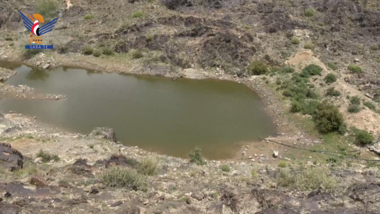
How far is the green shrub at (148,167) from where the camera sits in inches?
633

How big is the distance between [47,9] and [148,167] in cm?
3585

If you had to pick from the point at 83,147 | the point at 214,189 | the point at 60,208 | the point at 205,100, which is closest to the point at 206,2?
the point at 205,100

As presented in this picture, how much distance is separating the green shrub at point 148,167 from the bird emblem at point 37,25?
3168 cm

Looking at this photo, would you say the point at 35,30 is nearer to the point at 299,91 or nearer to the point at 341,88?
the point at 299,91

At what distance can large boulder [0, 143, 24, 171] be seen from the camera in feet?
46.2

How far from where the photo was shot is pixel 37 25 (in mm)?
42469

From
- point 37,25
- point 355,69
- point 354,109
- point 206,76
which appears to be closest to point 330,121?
point 354,109

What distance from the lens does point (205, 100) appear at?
93.3 feet

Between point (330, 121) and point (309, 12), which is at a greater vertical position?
point (309, 12)

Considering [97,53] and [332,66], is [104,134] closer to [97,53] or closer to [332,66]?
[97,53]

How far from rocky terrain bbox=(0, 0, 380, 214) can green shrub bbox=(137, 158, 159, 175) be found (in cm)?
7

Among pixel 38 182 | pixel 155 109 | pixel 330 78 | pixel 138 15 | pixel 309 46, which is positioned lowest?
pixel 155 109

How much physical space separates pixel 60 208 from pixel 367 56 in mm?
33448

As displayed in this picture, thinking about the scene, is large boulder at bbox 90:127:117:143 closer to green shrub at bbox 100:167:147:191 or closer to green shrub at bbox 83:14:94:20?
green shrub at bbox 100:167:147:191
